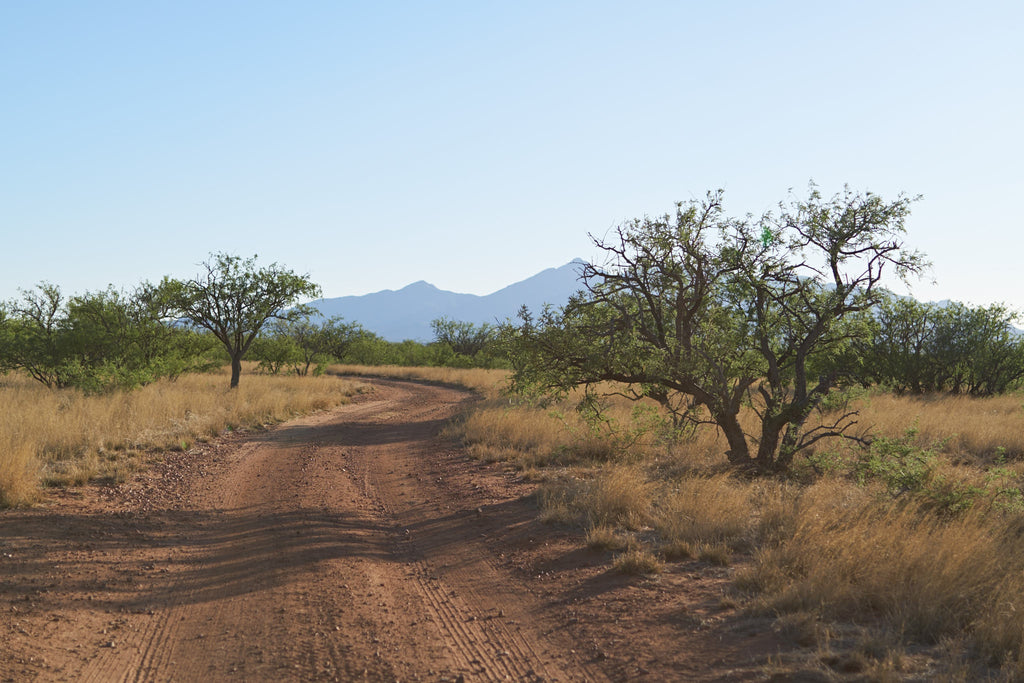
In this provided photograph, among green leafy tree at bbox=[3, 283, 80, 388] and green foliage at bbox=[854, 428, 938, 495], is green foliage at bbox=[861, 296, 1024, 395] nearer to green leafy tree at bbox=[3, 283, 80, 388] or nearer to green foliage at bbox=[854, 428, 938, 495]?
green foliage at bbox=[854, 428, 938, 495]

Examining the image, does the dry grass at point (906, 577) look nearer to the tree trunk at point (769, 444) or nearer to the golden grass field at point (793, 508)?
the golden grass field at point (793, 508)

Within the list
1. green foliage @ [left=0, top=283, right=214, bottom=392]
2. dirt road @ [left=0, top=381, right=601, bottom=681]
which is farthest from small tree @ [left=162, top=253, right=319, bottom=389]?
dirt road @ [left=0, top=381, right=601, bottom=681]

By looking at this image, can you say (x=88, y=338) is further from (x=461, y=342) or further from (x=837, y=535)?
(x=461, y=342)

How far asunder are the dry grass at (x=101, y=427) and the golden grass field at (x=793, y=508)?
42mm

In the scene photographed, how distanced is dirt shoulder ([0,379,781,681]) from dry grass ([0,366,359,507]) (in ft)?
2.16

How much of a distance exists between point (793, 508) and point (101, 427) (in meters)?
12.9

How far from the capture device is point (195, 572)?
6.61 meters

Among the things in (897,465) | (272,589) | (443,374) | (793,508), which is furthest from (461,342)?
(272,589)

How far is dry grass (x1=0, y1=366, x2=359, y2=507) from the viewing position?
31.3 ft

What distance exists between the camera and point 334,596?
5.93 m

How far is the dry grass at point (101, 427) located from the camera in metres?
9.54

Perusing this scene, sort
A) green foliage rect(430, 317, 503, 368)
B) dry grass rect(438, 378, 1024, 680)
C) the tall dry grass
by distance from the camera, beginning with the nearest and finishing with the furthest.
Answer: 1. dry grass rect(438, 378, 1024, 680)
2. the tall dry grass
3. green foliage rect(430, 317, 503, 368)

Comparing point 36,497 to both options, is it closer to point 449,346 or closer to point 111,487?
point 111,487

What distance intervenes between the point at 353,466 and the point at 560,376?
201 inches
